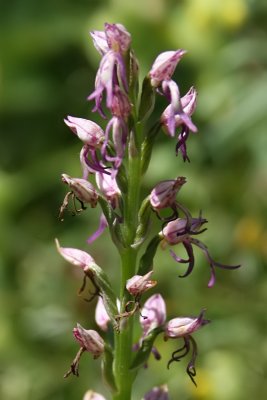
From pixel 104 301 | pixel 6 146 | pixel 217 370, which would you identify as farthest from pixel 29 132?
pixel 104 301

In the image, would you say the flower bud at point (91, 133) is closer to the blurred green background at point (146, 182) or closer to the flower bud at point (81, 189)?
the flower bud at point (81, 189)

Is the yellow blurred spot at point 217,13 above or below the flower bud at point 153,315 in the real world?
below

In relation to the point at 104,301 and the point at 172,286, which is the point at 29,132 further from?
the point at 104,301

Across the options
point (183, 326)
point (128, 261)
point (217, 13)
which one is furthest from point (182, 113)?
point (217, 13)

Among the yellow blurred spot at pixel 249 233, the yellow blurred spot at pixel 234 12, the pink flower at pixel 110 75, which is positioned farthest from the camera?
the yellow blurred spot at pixel 234 12

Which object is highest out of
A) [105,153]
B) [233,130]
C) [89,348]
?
[105,153]

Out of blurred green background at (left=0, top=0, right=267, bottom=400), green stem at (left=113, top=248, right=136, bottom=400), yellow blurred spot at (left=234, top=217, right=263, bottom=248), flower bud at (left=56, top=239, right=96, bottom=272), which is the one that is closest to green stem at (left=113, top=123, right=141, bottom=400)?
green stem at (left=113, top=248, right=136, bottom=400)

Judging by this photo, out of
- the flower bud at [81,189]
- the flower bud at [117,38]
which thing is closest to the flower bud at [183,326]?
the flower bud at [81,189]
